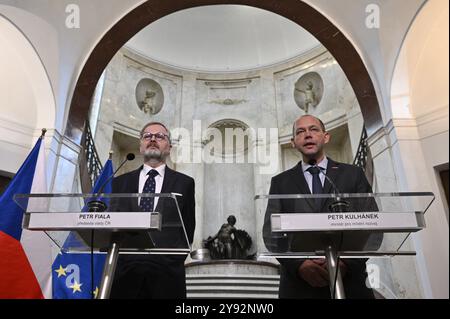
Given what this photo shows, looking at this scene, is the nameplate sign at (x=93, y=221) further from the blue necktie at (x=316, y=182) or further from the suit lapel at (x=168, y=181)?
the blue necktie at (x=316, y=182)

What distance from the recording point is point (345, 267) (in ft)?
6.00

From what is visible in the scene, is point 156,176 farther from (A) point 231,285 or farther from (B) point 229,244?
(B) point 229,244

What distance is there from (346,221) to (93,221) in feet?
3.18

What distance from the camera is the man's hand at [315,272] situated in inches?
73.0

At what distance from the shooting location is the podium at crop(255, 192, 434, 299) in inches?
56.6

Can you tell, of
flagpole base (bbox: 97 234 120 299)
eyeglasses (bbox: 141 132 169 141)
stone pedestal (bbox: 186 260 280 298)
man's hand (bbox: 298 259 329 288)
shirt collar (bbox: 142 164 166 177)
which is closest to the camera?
flagpole base (bbox: 97 234 120 299)

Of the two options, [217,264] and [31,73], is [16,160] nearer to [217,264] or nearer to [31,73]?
[31,73]

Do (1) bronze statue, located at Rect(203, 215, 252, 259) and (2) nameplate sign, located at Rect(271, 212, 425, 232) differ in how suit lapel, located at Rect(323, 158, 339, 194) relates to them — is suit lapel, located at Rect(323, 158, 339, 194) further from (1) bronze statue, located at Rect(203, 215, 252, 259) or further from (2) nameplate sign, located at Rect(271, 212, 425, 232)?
(1) bronze statue, located at Rect(203, 215, 252, 259)

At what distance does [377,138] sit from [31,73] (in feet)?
14.6

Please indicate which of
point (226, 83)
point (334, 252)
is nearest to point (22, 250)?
point (334, 252)

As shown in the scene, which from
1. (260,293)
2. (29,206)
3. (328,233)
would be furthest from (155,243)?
(260,293)

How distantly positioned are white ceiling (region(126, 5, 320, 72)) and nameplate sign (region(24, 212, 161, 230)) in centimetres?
958

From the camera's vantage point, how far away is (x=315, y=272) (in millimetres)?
1862

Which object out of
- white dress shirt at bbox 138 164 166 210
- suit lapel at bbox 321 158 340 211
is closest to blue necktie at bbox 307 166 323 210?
suit lapel at bbox 321 158 340 211
